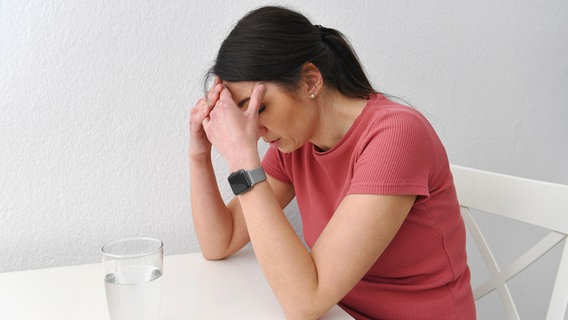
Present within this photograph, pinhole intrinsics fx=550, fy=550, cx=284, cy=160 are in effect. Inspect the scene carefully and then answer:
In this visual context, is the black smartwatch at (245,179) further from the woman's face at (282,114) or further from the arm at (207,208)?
the arm at (207,208)

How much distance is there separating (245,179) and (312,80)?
210mm

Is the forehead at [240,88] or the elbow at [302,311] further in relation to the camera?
the forehead at [240,88]

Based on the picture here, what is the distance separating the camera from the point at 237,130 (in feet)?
2.89

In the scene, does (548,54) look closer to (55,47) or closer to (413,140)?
(413,140)

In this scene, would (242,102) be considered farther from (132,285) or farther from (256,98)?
(132,285)

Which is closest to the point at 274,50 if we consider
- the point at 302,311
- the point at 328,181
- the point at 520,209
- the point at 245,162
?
the point at 245,162

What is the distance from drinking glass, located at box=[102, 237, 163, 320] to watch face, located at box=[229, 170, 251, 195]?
0.17m

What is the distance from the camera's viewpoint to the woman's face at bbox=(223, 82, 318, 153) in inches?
35.1

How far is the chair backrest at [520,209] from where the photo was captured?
2.99 ft

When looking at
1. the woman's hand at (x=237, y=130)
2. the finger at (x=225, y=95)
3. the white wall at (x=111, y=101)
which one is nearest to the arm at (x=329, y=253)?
the woman's hand at (x=237, y=130)

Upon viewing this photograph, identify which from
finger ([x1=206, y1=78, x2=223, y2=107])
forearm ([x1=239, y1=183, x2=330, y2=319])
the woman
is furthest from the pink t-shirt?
finger ([x1=206, y1=78, x2=223, y2=107])

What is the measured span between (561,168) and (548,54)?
0.32 m

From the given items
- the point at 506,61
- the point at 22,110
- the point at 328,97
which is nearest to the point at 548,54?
the point at 506,61

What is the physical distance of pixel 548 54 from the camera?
4.76 ft
